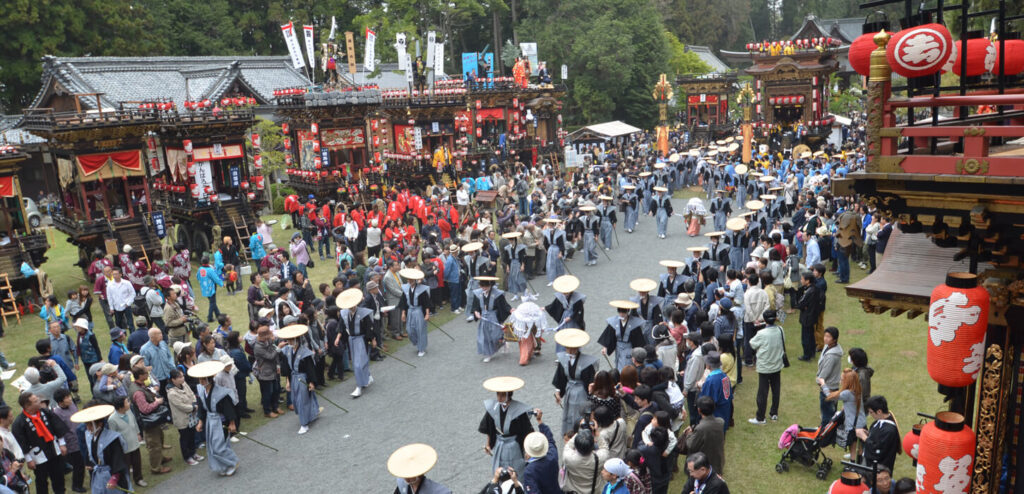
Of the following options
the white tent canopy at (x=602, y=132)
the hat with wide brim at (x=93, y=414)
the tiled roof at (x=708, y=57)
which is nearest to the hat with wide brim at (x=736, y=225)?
the hat with wide brim at (x=93, y=414)

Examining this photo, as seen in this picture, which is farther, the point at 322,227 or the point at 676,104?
the point at 676,104

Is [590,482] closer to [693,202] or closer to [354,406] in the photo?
[354,406]

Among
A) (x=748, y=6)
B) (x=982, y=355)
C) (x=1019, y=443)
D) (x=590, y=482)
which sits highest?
(x=748, y=6)

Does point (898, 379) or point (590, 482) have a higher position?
point (590, 482)

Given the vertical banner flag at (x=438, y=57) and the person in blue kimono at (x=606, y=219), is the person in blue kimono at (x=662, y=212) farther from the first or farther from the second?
the vertical banner flag at (x=438, y=57)

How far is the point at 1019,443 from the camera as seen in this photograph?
5066mm

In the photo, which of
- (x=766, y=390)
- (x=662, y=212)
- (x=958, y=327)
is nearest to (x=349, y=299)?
(x=766, y=390)

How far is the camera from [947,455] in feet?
15.4

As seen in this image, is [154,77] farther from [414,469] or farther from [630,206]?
[414,469]

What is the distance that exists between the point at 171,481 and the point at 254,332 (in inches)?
101

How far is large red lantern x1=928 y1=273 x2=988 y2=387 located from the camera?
455cm

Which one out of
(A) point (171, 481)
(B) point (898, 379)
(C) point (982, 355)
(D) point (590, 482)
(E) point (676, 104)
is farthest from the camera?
(E) point (676, 104)

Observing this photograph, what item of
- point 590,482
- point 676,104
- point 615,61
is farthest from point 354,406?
point 676,104

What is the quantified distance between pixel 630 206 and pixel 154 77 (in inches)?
943
